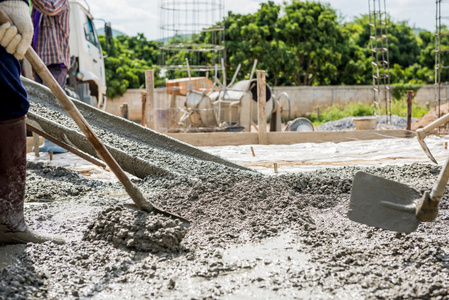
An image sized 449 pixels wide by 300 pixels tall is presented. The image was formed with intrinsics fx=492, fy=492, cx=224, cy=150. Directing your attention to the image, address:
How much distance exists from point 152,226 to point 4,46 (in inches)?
36.8

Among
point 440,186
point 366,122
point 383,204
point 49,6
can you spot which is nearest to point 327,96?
point 366,122

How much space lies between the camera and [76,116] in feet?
7.06

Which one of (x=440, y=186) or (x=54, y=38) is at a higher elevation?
(x=54, y=38)

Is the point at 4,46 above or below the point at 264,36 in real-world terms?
below

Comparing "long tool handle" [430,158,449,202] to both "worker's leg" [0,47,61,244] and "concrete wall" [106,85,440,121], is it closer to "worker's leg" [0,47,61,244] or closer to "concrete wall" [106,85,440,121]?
"worker's leg" [0,47,61,244]

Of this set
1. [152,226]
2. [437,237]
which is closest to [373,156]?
[437,237]

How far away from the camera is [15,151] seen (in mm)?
2076

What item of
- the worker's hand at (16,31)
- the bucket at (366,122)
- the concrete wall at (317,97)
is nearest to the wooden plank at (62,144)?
the worker's hand at (16,31)

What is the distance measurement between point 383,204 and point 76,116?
138cm

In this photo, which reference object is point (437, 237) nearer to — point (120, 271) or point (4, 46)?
point (120, 271)

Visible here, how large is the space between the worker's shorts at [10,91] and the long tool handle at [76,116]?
0.08 m

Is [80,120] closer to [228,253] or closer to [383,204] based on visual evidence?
[228,253]

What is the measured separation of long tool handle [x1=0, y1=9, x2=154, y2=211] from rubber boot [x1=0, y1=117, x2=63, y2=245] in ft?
0.65

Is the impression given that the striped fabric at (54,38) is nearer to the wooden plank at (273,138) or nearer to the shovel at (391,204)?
the wooden plank at (273,138)
